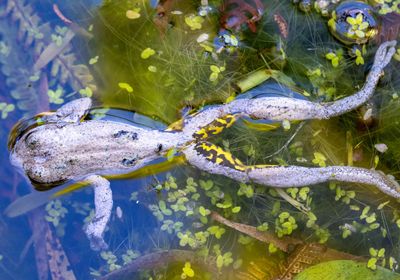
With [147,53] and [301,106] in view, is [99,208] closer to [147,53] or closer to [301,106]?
[147,53]

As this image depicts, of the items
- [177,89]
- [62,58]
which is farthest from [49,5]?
[177,89]

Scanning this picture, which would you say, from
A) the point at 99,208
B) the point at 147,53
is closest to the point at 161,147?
the point at 99,208

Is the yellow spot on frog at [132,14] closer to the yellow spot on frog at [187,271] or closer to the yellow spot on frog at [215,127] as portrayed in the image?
the yellow spot on frog at [215,127]

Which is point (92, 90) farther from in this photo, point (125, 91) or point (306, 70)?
point (306, 70)

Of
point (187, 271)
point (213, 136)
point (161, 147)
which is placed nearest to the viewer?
point (161, 147)

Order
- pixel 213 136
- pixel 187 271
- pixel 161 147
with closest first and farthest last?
pixel 161 147 < pixel 187 271 < pixel 213 136

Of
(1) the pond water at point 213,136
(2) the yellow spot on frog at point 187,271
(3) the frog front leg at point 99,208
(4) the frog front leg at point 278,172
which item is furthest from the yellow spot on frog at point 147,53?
(2) the yellow spot on frog at point 187,271
